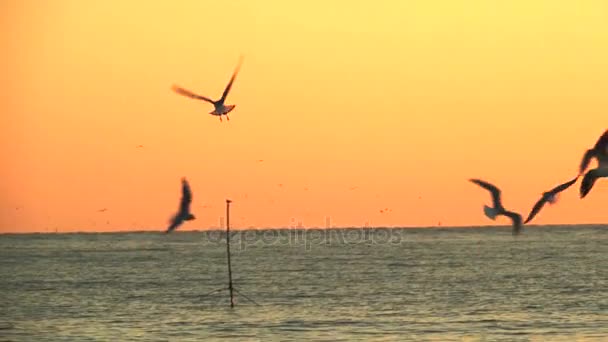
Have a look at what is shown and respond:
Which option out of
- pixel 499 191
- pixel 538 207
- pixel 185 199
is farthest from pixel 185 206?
pixel 538 207

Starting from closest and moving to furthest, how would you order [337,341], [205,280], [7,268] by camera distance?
[337,341]
[205,280]
[7,268]

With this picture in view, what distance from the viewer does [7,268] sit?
151625 millimetres

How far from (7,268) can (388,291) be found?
2700 inches

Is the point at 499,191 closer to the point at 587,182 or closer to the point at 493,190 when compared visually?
the point at 493,190

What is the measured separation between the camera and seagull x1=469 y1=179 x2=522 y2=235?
4094cm

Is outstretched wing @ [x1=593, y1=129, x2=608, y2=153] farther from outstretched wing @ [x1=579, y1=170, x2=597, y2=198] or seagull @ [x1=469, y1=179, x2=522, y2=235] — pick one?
seagull @ [x1=469, y1=179, x2=522, y2=235]

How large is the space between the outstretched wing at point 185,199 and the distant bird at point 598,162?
2482 centimetres

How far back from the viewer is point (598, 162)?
101ft

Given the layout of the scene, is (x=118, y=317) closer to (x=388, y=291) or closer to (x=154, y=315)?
(x=154, y=315)

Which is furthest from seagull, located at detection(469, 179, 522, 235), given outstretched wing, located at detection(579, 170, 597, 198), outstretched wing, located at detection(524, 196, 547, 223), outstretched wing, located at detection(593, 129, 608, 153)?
outstretched wing, located at detection(579, 170, 597, 198)

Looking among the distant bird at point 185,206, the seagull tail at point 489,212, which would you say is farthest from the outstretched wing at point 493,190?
the distant bird at point 185,206

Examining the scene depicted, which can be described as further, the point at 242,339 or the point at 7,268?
the point at 7,268

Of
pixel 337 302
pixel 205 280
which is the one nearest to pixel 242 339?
pixel 337 302

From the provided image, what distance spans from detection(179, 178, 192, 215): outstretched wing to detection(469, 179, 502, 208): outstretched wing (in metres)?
14.8
